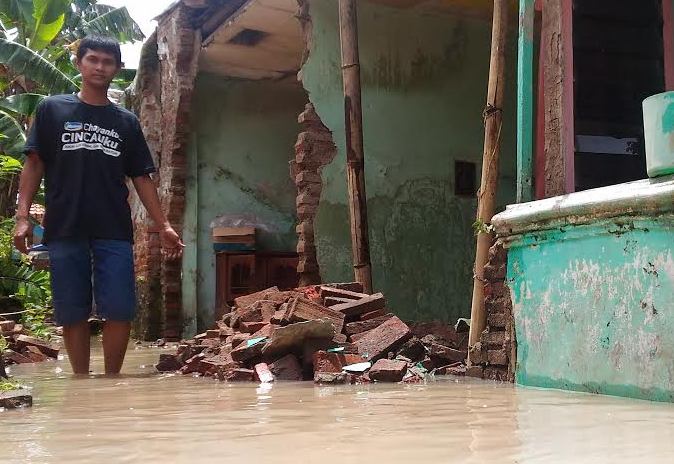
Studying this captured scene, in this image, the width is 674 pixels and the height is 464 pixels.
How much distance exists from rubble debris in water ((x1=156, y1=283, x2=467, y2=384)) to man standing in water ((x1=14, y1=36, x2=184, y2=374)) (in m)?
0.63

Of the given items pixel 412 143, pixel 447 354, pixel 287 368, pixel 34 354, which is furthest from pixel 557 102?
pixel 34 354

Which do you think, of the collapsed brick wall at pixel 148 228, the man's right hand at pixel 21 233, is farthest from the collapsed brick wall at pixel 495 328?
the collapsed brick wall at pixel 148 228

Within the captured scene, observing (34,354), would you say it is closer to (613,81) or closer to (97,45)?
Result: (97,45)

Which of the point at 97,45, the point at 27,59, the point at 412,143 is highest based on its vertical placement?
the point at 27,59

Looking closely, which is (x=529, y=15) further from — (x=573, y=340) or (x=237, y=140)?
(x=237, y=140)

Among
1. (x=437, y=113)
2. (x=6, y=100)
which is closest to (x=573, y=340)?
(x=437, y=113)

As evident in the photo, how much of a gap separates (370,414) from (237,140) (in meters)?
8.52

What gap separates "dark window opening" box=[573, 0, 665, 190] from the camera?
171 inches

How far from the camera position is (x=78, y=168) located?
12.9 ft

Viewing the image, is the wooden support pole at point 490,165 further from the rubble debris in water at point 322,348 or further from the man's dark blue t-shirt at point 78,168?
the man's dark blue t-shirt at point 78,168

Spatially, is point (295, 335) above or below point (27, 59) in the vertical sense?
below

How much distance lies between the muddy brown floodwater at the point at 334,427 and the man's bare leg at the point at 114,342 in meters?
0.78

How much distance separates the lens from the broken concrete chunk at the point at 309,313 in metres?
4.30

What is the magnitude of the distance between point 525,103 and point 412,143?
3.97 m
